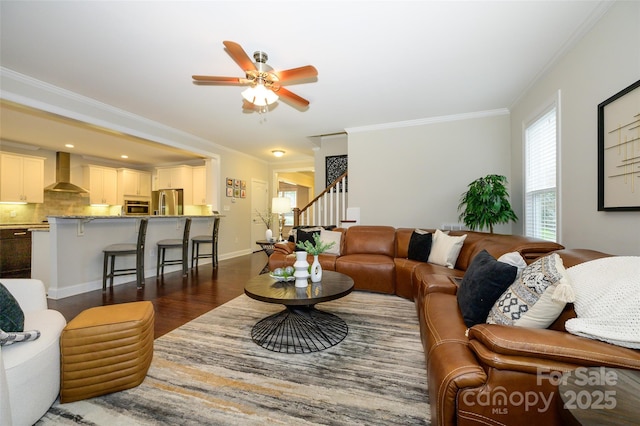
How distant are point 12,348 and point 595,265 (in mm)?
2855

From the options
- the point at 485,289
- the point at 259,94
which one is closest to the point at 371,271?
the point at 485,289

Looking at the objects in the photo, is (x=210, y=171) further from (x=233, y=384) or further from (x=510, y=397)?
(x=510, y=397)

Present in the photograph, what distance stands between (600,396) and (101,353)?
7.23ft

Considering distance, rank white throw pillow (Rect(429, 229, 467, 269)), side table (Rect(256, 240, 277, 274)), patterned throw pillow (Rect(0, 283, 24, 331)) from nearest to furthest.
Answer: patterned throw pillow (Rect(0, 283, 24, 331)) < white throw pillow (Rect(429, 229, 467, 269)) < side table (Rect(256, 240, 277, 274))

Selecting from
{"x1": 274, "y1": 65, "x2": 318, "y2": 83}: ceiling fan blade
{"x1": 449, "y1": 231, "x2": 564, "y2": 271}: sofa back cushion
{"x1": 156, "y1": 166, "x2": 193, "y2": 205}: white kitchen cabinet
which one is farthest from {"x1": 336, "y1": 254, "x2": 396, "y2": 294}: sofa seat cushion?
{"x1": 156, "y1": 166, "x2": 193, "y2": 205}: white kitchen cabinet

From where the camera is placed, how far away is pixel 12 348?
1272 millimetres

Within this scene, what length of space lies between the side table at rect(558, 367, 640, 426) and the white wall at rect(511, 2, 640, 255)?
1.41m

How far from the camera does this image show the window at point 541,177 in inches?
110

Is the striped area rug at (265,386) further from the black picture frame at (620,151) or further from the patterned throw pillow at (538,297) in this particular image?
the black picture frame at (620,151)

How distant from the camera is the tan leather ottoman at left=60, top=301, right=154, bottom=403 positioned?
57.6 inches

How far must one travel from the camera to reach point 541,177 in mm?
3072

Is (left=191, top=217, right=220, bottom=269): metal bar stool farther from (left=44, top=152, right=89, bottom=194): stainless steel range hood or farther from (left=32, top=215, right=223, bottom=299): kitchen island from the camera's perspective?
(left=44, top=152, right=89, bottom=194): stainless steel range hood

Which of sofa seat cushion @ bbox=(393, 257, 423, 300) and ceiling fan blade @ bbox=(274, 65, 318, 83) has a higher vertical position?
ceiling fan blade @ bbox=(274, 65, 318, 83)

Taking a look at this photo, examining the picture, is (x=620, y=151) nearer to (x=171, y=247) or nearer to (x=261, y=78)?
(x=261, y=78)
